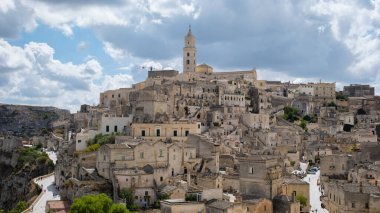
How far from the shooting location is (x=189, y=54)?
103 m

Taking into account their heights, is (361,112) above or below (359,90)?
below

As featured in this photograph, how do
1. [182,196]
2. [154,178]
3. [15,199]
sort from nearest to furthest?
[182,196]
[154,178]
[15,199]

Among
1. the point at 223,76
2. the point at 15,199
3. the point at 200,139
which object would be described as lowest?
the point at 15,199

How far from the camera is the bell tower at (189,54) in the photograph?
103125mm

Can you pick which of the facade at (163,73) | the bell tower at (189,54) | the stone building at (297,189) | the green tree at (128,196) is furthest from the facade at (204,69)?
the green tree at (128,196)

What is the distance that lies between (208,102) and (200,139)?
31.0 m

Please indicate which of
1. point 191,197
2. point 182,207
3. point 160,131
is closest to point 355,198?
point 191,197

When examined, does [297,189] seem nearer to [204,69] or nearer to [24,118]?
[204,69]

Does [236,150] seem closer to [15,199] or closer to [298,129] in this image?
[298,129]

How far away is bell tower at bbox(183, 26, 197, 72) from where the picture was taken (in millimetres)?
103125

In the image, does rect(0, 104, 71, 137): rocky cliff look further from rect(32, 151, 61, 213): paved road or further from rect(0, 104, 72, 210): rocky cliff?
rect(32, 151, 61, 213): paved road

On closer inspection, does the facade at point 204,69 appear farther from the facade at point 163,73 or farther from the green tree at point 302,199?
the green tree at point 302,199

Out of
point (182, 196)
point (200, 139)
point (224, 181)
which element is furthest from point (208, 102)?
point (182, 196)

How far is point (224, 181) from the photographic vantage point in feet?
158
